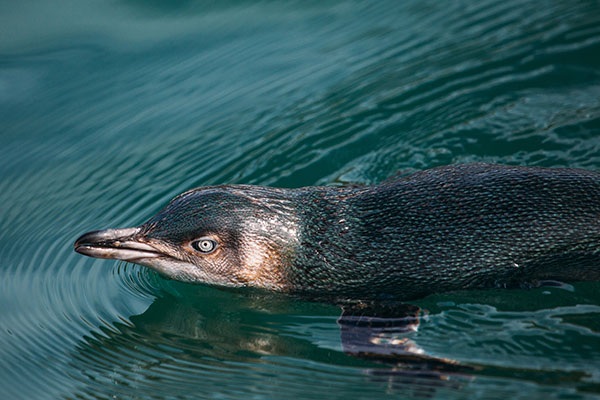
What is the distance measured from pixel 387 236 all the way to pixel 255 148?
361cm

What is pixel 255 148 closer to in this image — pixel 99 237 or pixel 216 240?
pixel 216 240

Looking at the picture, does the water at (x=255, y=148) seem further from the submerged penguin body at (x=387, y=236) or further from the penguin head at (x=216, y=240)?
the penguin head at (x=216, y=240)

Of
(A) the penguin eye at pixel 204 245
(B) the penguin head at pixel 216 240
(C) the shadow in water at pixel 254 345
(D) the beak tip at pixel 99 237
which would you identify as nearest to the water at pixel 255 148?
(C) the shadow in water at pixel 254 345

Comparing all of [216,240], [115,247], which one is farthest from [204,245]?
[115,247]

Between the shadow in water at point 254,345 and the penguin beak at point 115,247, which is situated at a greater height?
the penguin beak at point 115,247

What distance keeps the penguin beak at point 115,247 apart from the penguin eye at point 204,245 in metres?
0.33

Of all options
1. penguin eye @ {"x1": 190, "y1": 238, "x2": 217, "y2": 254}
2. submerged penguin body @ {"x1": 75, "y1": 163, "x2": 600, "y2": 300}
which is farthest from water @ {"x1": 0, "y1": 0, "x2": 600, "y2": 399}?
penguin eye @ {"x1": 190, "y1": 238, "x2": 217, "y2": 254}

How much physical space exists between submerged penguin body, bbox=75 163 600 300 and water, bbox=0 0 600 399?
42 cm

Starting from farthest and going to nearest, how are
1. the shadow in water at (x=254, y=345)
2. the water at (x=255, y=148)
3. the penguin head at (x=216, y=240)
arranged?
the penguin head at (x=216, y=240)
the water at (x=255, y=148)
the shadow in water at (x=254, y=345)

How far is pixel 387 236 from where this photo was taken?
598cm

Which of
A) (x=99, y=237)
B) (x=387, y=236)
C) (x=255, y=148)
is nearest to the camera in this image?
(x=387, y=236)

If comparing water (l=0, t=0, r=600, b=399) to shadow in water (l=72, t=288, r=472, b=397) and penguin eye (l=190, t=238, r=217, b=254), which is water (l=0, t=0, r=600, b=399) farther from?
penguin eye (l=190, t=238, r=217, b=254)

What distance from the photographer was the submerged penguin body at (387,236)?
19.1 feet

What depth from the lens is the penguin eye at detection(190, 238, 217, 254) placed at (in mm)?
6066
